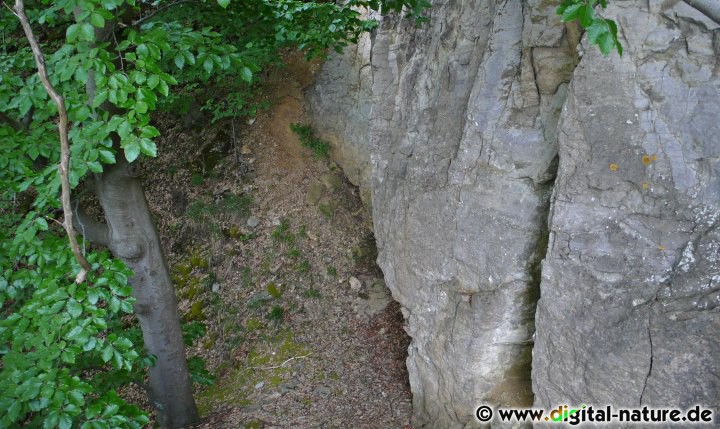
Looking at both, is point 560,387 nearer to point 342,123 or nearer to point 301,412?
point 301,412

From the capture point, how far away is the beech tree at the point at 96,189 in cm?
329

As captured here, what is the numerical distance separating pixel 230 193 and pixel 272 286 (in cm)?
198

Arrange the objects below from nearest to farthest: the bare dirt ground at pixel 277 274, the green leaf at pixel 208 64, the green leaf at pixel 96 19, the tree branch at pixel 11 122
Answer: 1. the green leaf at pixel 96 19
2. the green leaf at pixel 208 64
3. the tree branch at pixel 11 122
4. the bare dirt ground at pixel 277 274

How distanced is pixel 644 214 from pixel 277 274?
584 cm

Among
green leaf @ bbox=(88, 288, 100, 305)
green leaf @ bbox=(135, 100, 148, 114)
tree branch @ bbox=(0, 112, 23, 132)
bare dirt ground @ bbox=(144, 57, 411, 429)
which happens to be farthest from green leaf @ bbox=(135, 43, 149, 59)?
bare dirt ground @ bbox=(144, 57, 411, 429)

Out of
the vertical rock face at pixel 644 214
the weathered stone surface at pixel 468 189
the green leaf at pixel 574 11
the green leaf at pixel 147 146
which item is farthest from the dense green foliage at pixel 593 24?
the green leaf at pixel 147 146

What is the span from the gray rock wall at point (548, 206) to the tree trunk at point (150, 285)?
98.9 inches

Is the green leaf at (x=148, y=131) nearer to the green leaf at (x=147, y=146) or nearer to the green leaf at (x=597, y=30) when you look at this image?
the green leaf at (x=147, y=146)

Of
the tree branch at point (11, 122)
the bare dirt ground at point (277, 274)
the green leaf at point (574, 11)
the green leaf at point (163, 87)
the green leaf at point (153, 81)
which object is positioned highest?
the tree branch at point (11, 122)

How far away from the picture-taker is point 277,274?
27.5 ft

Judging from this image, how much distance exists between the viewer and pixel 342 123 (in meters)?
9.34

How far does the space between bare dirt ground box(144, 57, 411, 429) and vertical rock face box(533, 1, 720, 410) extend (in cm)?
303

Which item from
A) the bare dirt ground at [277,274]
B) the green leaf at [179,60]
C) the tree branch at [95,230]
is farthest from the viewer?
the bare dirt ground at [277,274]

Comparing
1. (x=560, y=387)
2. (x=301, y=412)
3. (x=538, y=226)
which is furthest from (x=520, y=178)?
(x=301, y=412)
